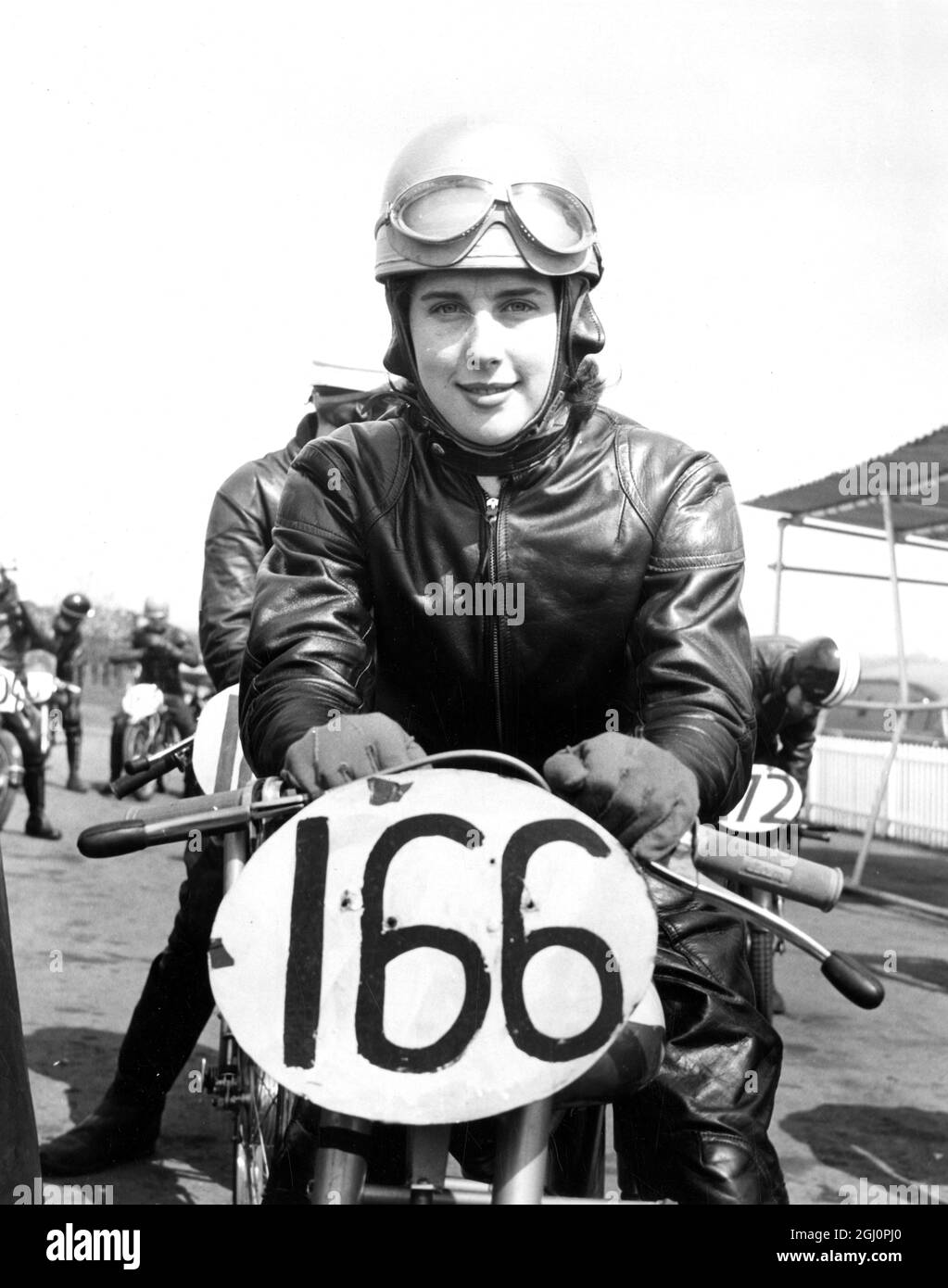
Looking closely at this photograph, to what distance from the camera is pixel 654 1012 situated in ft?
6.66

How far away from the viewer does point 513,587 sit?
8.41 ft

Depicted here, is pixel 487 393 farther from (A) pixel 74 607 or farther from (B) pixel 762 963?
(A) pixel 74 607

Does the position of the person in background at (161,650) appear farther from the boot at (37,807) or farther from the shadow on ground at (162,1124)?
the shadow on ground at (162,1124)

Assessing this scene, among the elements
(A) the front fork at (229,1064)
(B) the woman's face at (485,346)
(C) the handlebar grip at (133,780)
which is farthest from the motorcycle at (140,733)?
(B) the woman's face at (485,346)

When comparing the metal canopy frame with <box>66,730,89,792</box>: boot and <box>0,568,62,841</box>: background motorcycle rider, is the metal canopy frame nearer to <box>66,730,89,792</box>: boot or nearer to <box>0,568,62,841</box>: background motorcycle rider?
<box>0,568,62,841</box>: background motorcycle rider

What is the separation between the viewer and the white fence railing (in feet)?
45.9

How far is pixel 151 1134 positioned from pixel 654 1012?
306 centimetres

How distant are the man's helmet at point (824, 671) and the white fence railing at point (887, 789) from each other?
7213 millimetres

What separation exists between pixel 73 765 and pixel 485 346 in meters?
15.4

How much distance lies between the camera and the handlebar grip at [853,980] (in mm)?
1912

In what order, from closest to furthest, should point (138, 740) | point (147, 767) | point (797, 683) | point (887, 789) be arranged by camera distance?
1. point (147, 767)
2. point (797, 683)
3. point (887, 789)
4. point (138, 740)

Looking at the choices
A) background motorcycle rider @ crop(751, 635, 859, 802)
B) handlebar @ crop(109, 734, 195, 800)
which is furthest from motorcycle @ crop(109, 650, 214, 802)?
handlebar @ crop(109, 734, 195, 800)

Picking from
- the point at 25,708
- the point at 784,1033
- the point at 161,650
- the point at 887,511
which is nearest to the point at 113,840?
the point at 784,1033

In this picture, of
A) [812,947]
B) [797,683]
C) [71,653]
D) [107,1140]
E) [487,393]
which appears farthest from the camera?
[71,653]
